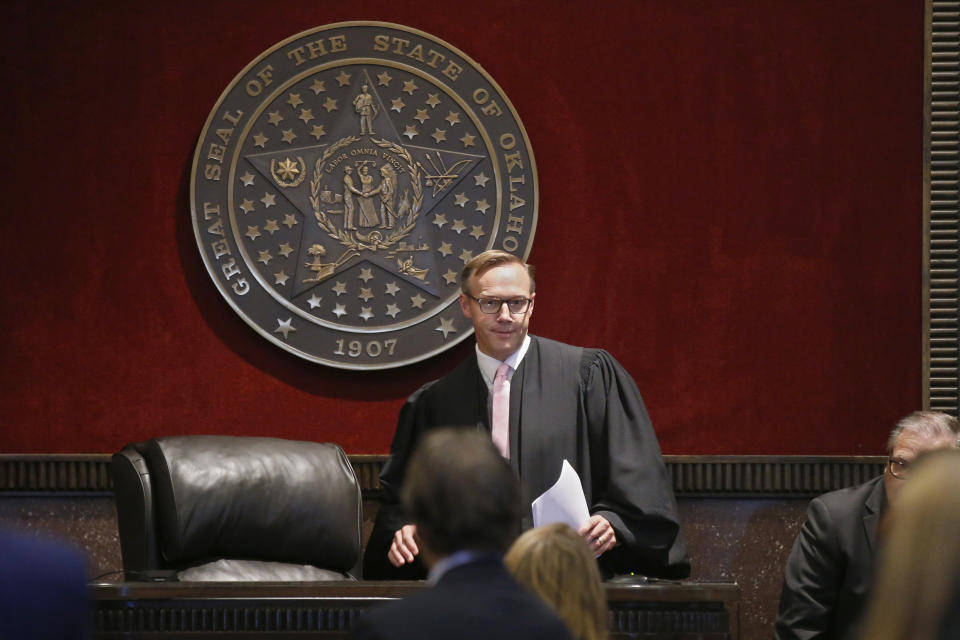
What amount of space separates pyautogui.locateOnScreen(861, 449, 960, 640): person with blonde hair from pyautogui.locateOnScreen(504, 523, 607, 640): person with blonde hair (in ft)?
1.50

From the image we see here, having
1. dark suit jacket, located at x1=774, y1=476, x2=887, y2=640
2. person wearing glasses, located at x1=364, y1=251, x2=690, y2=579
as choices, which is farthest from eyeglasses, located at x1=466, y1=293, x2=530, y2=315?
dark suit jacket, located at x1=774, y1=476, x2=887, y2=640

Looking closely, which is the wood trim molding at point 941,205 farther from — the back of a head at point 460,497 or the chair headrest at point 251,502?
the back of a head at point 460,497

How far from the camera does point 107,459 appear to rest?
16.1ft

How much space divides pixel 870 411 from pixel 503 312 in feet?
5.84

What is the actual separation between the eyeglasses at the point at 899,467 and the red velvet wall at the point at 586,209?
1.22 metres

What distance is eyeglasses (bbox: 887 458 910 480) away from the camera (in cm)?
366

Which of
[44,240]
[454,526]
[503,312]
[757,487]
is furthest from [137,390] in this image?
[454,526]

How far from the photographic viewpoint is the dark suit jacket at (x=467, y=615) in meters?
1.60

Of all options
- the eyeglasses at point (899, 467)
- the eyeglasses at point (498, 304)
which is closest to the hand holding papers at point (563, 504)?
the eyeglasses at point (498, 304)

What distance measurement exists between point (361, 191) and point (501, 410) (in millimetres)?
1386

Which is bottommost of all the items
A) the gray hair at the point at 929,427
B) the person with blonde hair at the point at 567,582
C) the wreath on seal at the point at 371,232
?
the gray hair at the point at 929,427

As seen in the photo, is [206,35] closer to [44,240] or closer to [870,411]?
[44,240]

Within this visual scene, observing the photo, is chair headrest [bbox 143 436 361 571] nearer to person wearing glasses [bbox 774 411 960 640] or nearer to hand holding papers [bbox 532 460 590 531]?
hand holding papers [bbox 532 460 590 531]

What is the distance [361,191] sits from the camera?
500 cm
